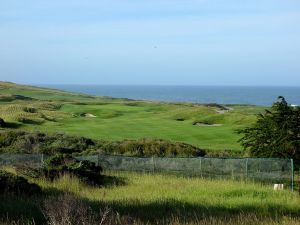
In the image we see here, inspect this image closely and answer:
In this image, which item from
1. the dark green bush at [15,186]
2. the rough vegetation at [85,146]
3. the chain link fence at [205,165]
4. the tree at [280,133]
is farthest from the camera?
the rough vegetation at [85,146]

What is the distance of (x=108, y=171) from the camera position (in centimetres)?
2130

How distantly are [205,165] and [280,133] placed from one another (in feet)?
10.1

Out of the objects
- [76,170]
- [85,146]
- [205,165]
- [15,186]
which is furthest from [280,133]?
[85,146]

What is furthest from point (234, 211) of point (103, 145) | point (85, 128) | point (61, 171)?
point (85, 128)

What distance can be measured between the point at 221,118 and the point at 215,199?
39.4 metres

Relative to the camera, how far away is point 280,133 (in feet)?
69.9

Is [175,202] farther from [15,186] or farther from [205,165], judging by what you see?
[205,165]

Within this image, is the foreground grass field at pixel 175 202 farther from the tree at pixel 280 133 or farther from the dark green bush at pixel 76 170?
the tree at pixel 280 133

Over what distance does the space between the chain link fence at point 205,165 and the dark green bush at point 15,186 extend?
545 cm

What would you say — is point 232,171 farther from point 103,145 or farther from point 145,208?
point 103,145

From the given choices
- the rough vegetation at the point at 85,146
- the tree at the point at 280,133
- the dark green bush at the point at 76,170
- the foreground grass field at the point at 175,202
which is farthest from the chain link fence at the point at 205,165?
the rough vegetation at the point at 85,146

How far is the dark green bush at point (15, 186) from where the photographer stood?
12590mm

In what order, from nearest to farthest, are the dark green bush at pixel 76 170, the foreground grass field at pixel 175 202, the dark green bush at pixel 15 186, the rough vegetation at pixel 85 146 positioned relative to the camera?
the foreground grass field at pixel 175 202
the dark green bush at pixel 15 186
the dark green bush at pixel 76 170
the rough vegetation at pixel 85 146

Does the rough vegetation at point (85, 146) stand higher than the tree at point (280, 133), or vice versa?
the tree at point (280, 133)
